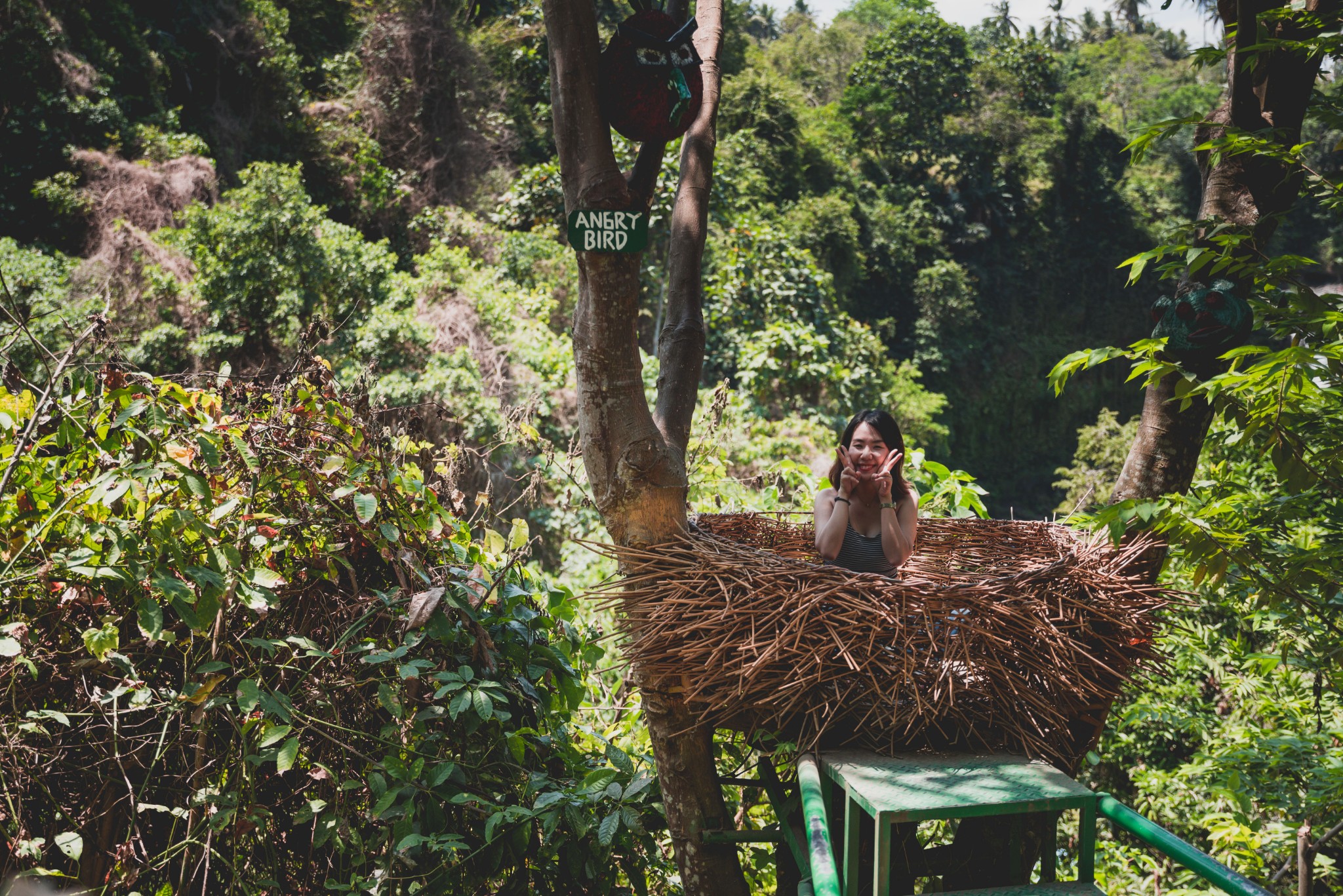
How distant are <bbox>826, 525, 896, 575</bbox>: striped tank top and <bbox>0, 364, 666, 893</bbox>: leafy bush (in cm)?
75

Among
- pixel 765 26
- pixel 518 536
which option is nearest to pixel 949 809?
pixel 518 536

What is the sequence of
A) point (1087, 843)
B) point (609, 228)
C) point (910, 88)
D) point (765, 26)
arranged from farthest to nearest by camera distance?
point (765, 26) < point (910, 88) < point (609, 228) < point (1087, 843)

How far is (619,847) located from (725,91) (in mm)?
17803

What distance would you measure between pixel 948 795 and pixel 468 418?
7.22 meters

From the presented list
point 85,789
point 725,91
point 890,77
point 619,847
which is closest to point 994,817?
point 619,847

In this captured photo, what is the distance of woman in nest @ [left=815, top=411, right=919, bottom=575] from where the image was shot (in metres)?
2.37

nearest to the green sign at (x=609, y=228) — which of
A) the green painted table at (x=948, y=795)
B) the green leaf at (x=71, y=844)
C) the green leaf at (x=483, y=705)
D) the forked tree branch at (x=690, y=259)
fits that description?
the forked tree branch at (x=690, y=259)

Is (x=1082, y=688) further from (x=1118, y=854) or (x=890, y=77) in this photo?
(x=890, y=77)

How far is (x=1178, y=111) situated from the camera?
1141 inches

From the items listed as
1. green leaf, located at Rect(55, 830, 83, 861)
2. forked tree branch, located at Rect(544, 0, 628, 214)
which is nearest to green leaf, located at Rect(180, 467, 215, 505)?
green leaf, located at Rect(55, 830, 83, 861)

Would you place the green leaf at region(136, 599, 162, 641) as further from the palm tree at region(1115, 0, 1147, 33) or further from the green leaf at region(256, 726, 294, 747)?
the palm tree at region(1115, 0, 1147, 33)

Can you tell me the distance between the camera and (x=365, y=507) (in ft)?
6.34

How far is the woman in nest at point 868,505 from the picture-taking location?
2369 millimetres

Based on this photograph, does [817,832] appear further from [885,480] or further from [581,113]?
[581,113]
